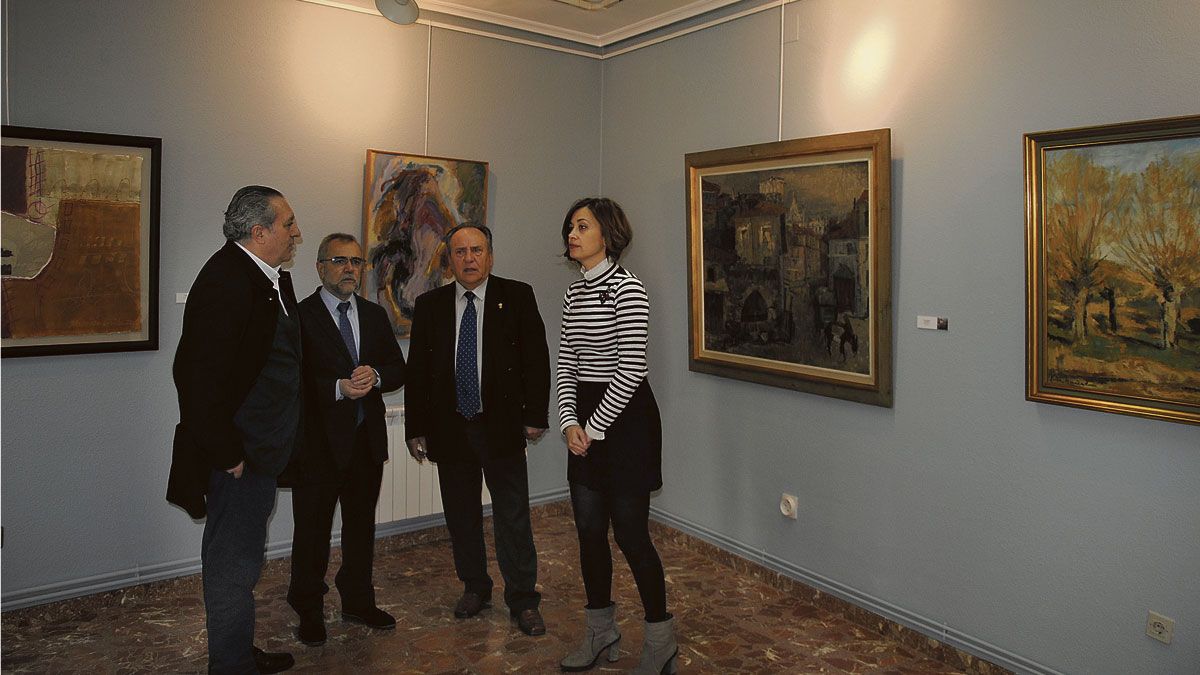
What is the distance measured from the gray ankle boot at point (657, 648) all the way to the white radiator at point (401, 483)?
161 cm

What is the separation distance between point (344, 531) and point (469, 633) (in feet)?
2.26

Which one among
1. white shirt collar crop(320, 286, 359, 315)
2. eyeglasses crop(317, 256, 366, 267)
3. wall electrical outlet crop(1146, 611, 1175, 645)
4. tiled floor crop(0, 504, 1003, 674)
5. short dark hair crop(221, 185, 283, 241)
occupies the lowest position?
tiled floor crop(0, 504, 1003, 674)

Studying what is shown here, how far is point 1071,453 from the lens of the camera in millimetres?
3137

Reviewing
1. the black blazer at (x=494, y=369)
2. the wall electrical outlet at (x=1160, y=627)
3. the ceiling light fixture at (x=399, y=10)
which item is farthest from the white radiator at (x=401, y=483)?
the wall electrical outlet at (x=1160, y=627)

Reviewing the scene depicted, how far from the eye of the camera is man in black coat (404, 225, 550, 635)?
3.69 metres

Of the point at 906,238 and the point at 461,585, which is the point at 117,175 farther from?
the point at 906,238

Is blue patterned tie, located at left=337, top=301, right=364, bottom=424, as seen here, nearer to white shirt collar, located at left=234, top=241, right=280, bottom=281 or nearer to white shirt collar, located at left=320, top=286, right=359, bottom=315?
white shirt collar, located at left=320, top=286, right=359, bottom=315

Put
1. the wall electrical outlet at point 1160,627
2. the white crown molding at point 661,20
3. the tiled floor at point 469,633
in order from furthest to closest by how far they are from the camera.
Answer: the white crown molding at point 661,20
the tiled floor at point 469,633
the wall electrical outlet at point 1160,627

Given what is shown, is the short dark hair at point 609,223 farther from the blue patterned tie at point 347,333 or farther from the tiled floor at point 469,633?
the tiled floor at point 469,633

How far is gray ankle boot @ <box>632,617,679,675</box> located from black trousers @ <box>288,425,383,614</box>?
4.15 feet

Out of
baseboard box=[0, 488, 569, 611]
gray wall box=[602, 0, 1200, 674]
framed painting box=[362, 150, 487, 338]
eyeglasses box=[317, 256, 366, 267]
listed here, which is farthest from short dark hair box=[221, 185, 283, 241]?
gray wall box=[602, 0, 1200, 674]

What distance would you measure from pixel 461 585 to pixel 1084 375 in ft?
9.48

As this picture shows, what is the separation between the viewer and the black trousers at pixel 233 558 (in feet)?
9.86

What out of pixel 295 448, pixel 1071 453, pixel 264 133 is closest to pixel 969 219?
pixel 1071 453
